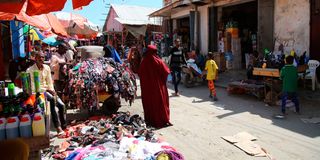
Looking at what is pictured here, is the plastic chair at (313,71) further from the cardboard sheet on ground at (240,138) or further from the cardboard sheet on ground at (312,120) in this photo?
the cardboard sheet on ground at (240,138)

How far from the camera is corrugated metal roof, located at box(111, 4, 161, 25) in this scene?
78.7 ft

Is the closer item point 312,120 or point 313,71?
point 312,120

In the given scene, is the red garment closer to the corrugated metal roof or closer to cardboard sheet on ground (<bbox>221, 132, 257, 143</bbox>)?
cardboard sheet on ground (<bbox>221, 132, 257, 143</bbox>)

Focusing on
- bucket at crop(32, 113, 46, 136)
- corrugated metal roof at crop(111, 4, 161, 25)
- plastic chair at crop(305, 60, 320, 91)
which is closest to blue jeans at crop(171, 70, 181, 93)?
plastic chair at crop(305, 60, 320, 91)

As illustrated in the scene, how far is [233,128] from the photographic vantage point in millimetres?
6262

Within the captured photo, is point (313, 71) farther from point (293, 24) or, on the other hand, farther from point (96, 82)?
point (96, 82)

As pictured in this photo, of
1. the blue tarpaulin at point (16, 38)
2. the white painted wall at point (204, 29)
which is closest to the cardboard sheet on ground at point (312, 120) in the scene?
the white painted wall at point (204, 29)

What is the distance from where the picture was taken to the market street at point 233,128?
16.2 feet

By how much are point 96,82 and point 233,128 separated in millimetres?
3093

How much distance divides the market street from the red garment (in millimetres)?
316

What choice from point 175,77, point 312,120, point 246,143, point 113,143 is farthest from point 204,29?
point 113,143

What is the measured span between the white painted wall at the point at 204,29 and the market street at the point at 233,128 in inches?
240

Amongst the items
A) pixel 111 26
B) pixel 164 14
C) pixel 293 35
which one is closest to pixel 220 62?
pixel 293 35

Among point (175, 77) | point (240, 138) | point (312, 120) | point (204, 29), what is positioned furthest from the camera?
point (204, 29)
